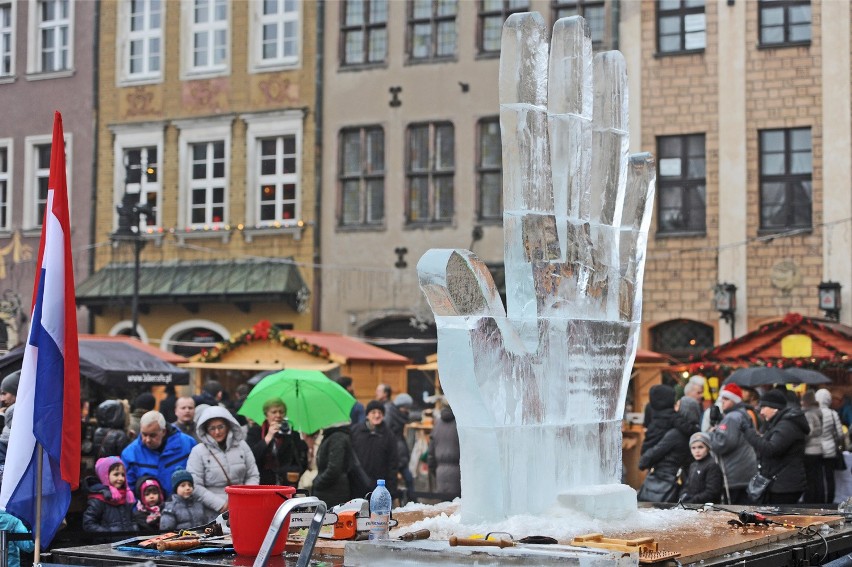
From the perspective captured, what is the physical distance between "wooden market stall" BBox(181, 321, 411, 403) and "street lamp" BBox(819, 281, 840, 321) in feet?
21.4

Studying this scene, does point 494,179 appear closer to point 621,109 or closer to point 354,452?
point 354,452

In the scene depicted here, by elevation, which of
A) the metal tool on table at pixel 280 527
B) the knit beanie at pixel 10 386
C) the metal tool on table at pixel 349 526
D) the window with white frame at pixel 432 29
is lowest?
the metal tool on table at pixel 349 526

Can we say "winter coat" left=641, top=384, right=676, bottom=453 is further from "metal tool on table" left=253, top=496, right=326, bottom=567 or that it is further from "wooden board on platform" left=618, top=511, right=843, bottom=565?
"metal tool on table" left=253, top=496, right=326, bottom=567

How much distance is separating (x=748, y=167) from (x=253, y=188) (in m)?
9.15

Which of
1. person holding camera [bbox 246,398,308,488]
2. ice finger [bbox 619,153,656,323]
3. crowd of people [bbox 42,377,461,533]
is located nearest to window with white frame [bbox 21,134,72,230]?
crowd of people [bbox 42,377,461,533]

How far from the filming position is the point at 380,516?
724cm

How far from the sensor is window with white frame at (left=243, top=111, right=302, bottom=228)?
2767 centimetres

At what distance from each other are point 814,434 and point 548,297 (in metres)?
6.23

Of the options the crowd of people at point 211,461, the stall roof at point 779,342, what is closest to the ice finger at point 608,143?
the crowd of people at point 211,461

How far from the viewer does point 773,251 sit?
2406cm

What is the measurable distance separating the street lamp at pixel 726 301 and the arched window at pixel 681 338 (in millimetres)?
594

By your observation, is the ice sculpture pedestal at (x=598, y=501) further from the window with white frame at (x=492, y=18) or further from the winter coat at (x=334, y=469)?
the window with white frame at (x=492, y=18)

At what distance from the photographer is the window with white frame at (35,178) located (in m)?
30.2

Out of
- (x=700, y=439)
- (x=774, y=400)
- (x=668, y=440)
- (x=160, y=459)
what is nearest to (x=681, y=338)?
(x=774, y=400)
